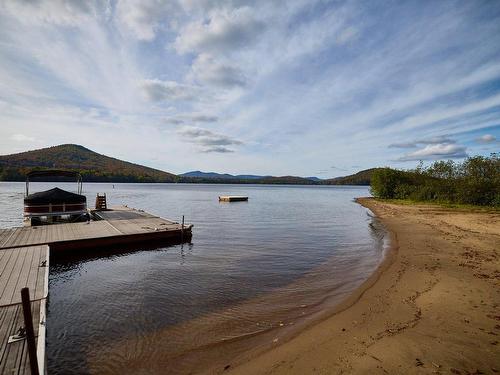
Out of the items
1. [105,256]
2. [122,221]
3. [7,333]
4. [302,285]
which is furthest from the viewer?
[122,221]

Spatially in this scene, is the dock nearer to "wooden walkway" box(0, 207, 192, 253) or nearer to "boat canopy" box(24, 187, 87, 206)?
"wooden walkway" box(0, 207, 192, 253)

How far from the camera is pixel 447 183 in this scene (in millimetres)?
55656

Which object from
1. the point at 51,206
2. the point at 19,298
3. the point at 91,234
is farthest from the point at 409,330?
the point at 51,206

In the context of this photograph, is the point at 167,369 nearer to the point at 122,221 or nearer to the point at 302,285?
the point at 302,285

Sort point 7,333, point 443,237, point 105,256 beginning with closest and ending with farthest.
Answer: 1. point 7,333
2. point 105,256
3. point 443,237

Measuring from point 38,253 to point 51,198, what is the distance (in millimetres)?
11833

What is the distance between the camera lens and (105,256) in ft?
59.3

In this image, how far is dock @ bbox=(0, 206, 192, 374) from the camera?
640cm

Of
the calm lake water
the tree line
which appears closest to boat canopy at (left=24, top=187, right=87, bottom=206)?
the calm lake water

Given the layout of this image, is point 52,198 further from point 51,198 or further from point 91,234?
point 91,234

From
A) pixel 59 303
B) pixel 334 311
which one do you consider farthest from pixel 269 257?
pixel 59 303

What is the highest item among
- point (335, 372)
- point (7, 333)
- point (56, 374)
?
point (7, 333)

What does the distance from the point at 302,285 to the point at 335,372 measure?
6765mm

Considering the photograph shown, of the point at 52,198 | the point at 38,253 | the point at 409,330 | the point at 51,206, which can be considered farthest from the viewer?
the point at 52,198
